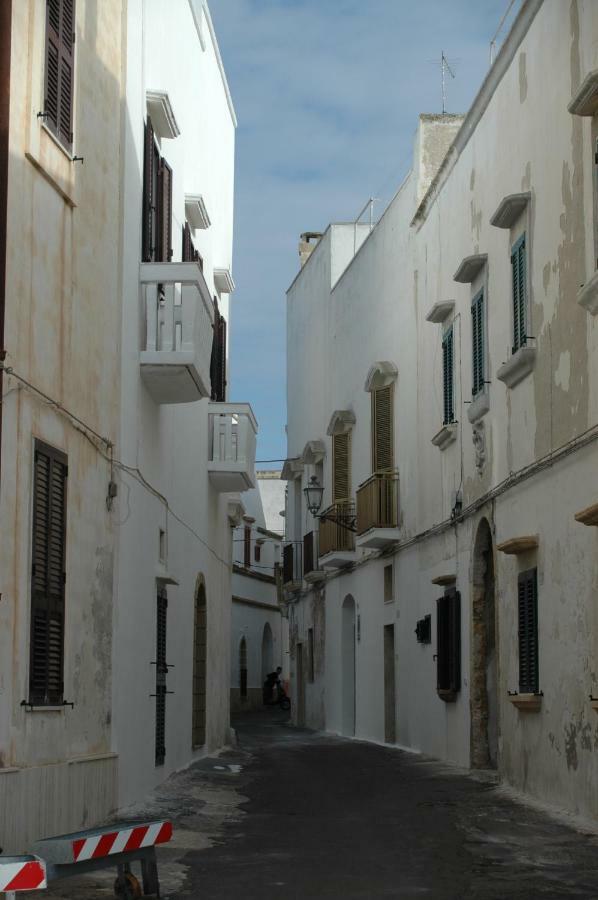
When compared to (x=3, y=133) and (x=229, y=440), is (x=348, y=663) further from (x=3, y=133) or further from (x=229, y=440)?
(x=3, y=133)

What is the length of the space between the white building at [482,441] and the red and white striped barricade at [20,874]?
6.12 m

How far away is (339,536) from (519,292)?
13.7m

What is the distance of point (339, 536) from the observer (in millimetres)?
28109

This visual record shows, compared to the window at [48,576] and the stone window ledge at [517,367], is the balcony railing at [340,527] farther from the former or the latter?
the window at [48,576]

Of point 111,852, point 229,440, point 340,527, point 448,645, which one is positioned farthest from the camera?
point 340,527

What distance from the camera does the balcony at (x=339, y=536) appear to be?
91.4 ft

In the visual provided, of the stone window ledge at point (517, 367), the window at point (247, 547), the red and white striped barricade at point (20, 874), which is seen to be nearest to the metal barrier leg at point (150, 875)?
the red and white striped barricade at point (20, 874)

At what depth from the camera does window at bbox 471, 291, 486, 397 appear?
1698 cm

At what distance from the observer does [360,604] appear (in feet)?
89.9

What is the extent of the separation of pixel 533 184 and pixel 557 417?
8.58 feet

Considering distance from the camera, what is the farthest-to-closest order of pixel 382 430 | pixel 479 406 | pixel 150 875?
pixel 382 430 < pixel 479 406 < pixel 150 875

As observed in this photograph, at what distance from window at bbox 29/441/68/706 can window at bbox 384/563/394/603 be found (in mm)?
14239

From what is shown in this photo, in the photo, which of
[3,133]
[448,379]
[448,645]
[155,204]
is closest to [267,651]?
[448,645]

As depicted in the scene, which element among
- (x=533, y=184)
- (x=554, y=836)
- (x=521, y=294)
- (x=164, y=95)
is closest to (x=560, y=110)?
(x=533, y=184)
